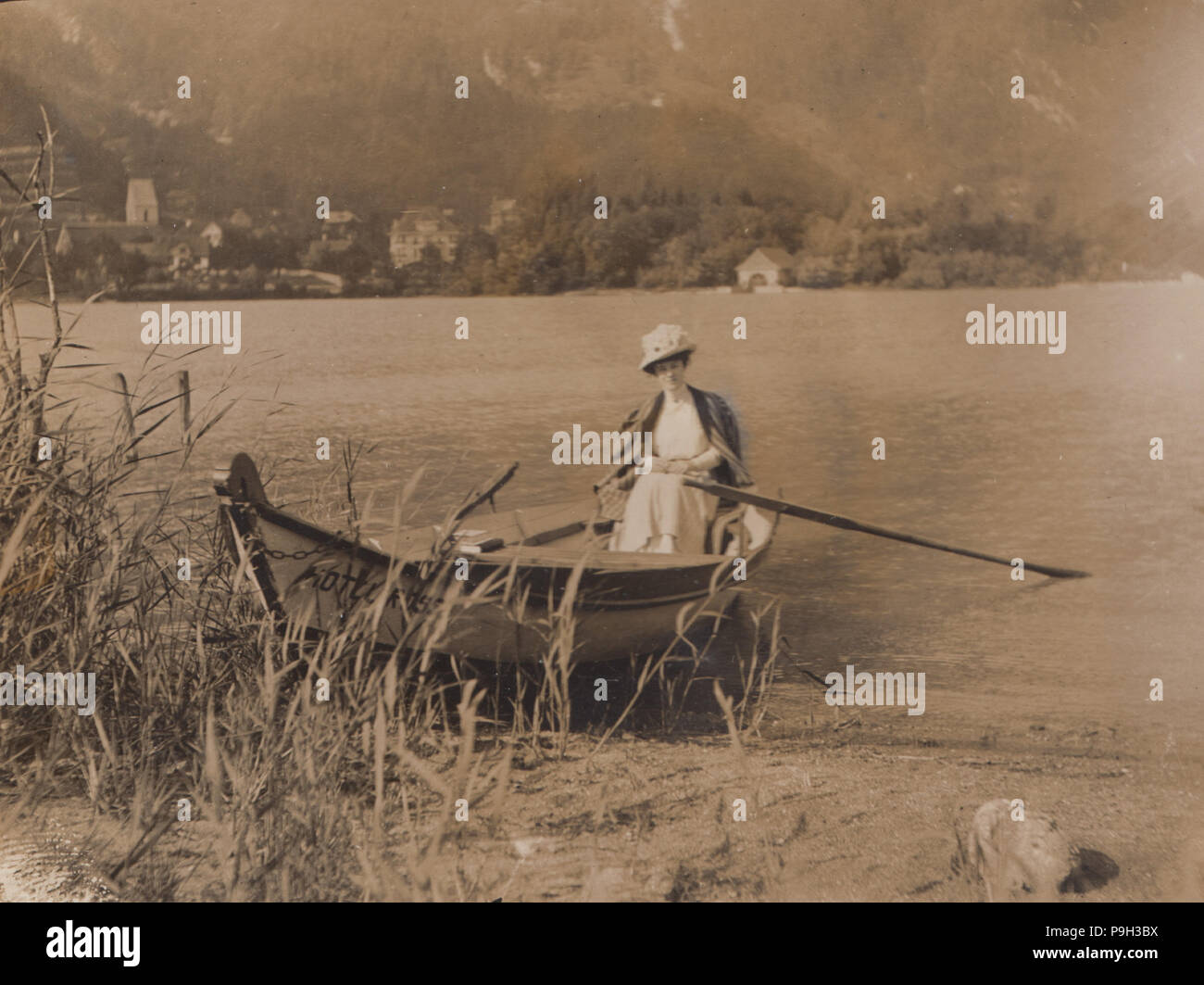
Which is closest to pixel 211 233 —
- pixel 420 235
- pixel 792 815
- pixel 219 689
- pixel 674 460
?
pixel 420 235

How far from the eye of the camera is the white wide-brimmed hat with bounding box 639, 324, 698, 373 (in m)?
3.59

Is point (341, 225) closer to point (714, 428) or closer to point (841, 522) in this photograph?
point (714, 428)

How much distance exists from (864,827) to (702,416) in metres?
1.35

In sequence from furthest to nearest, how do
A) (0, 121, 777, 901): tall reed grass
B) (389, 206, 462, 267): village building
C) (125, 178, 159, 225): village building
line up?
(125, 178, 159, 225): village building
(389, 206, 462, 267): village building
(0, 121, 777, 901): tall reed grass

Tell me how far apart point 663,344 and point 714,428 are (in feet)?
1.04

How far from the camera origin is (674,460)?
140 inches

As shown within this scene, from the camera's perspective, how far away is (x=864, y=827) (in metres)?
3.30

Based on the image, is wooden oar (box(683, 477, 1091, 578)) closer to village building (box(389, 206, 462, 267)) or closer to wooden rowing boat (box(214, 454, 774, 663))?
wooden rowing boat (box(214, 454, 774, 663))

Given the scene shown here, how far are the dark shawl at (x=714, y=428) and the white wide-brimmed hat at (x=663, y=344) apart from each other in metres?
0.12

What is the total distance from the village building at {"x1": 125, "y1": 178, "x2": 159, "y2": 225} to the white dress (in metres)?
1.84

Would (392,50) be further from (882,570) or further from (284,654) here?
(882,570)

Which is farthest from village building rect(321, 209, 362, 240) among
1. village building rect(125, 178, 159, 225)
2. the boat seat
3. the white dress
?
the boat seat

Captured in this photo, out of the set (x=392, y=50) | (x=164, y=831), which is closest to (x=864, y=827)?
(x=164, y=831)

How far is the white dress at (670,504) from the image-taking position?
11.6ft
